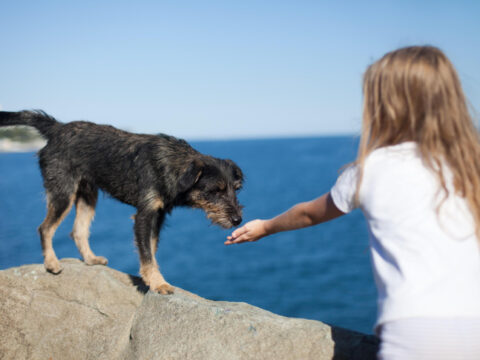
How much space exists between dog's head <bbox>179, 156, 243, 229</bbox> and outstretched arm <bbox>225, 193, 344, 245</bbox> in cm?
184

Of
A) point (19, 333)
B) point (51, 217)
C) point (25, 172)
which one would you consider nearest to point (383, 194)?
point (19, 333)

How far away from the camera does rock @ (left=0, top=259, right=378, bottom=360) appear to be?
3.42 meters

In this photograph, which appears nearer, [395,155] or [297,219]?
[395,155]

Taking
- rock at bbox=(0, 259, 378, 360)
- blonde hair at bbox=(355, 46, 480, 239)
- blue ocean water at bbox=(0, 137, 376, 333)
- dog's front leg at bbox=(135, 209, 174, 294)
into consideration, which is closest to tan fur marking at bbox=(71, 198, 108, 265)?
rock at bbox=(0, 259, 378, 360)

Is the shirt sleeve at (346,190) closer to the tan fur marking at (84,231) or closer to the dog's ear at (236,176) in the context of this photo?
the dog's ear at (236,176)

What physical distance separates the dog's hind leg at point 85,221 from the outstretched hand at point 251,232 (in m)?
3.09

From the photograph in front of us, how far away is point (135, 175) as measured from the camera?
17.5ft

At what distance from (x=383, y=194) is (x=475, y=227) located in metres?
0.47

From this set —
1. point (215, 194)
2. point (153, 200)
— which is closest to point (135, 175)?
point (153, 200)

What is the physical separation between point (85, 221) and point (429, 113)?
15.8 feet

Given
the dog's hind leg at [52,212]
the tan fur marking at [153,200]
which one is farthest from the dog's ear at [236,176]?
the dog's hind leg at [52,212]

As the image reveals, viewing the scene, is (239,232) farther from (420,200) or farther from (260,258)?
(260,258)

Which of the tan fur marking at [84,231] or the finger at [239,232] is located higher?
the finger at [239,232]

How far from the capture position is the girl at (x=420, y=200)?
7.20 feet
